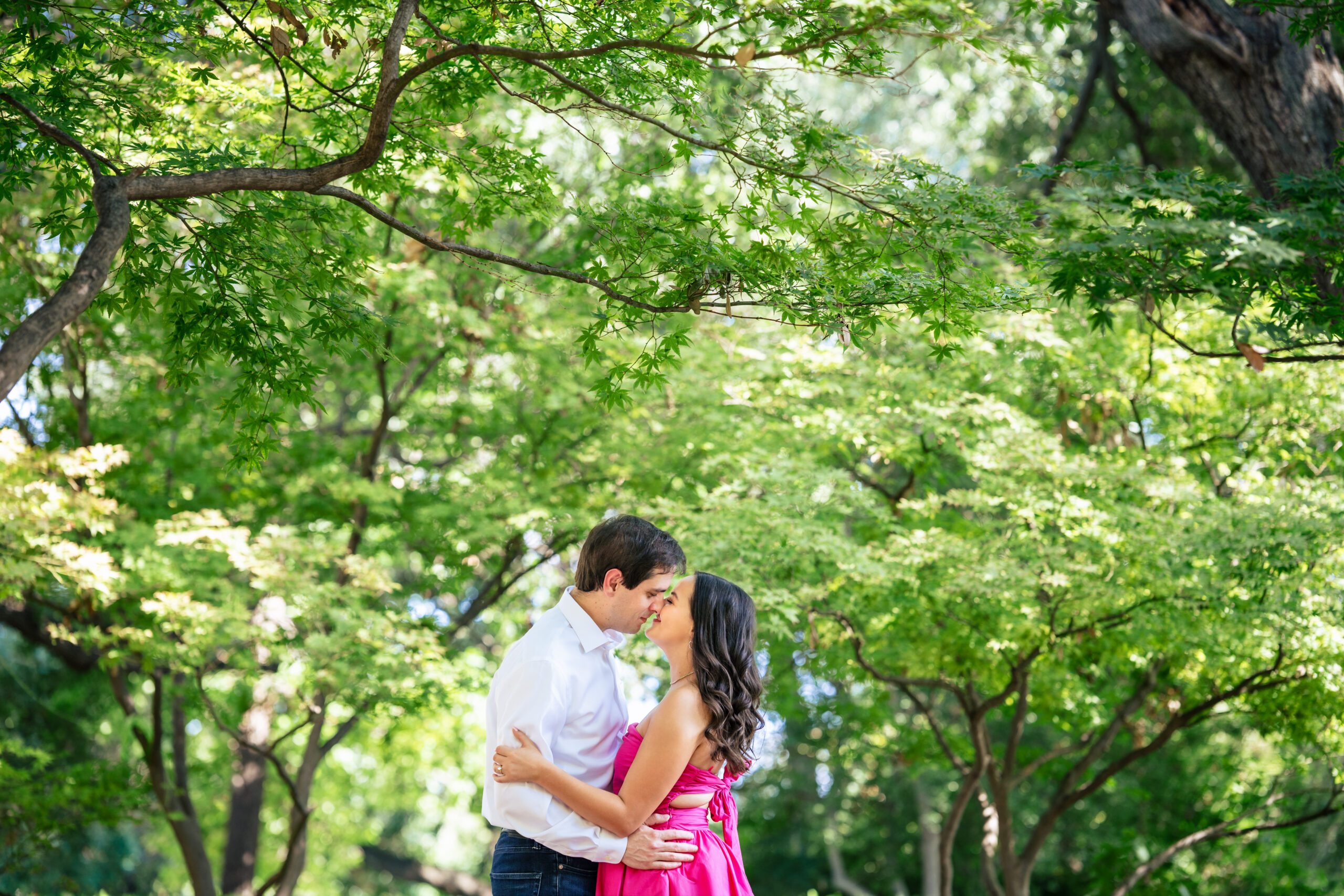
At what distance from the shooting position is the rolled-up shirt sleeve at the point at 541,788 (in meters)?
2.53

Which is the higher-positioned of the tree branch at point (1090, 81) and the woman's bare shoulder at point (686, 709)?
the tree branch at point (1090, 81)

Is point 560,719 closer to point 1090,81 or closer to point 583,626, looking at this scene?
point 583,626

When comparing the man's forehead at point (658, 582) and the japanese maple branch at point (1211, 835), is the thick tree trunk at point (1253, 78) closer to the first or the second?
the man's forehead at point (658, 582)

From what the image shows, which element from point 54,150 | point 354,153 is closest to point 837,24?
point 354,153

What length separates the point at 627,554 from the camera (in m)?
2.76

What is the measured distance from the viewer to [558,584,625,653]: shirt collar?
2.73m

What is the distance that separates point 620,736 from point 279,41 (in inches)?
103

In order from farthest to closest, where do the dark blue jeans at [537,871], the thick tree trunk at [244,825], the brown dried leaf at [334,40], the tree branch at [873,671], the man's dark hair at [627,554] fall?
the thick tree trunk at [244,825] < the tree branch at [873,671] < the brown dried leaf at [334,40] < the man's dark hair at [627,554] < the dark blue jeans at [537,871]

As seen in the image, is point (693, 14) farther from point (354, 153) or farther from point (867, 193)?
point (354, 153)

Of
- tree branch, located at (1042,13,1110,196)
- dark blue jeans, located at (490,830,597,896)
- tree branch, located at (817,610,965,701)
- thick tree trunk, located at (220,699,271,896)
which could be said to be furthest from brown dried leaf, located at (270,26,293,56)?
thick tree trunk, located at (220,699,271,896)

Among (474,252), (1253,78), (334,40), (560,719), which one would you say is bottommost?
(560,719)

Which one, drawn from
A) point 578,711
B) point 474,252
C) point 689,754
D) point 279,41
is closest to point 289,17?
point 279,41

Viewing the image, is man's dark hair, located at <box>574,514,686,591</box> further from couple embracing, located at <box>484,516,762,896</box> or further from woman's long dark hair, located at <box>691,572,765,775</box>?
woman's long dark hair, located at <box>691,572,765,775</box>

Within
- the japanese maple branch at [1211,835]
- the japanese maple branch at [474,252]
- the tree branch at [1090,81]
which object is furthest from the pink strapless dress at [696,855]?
the tree branch at [1090,81]
